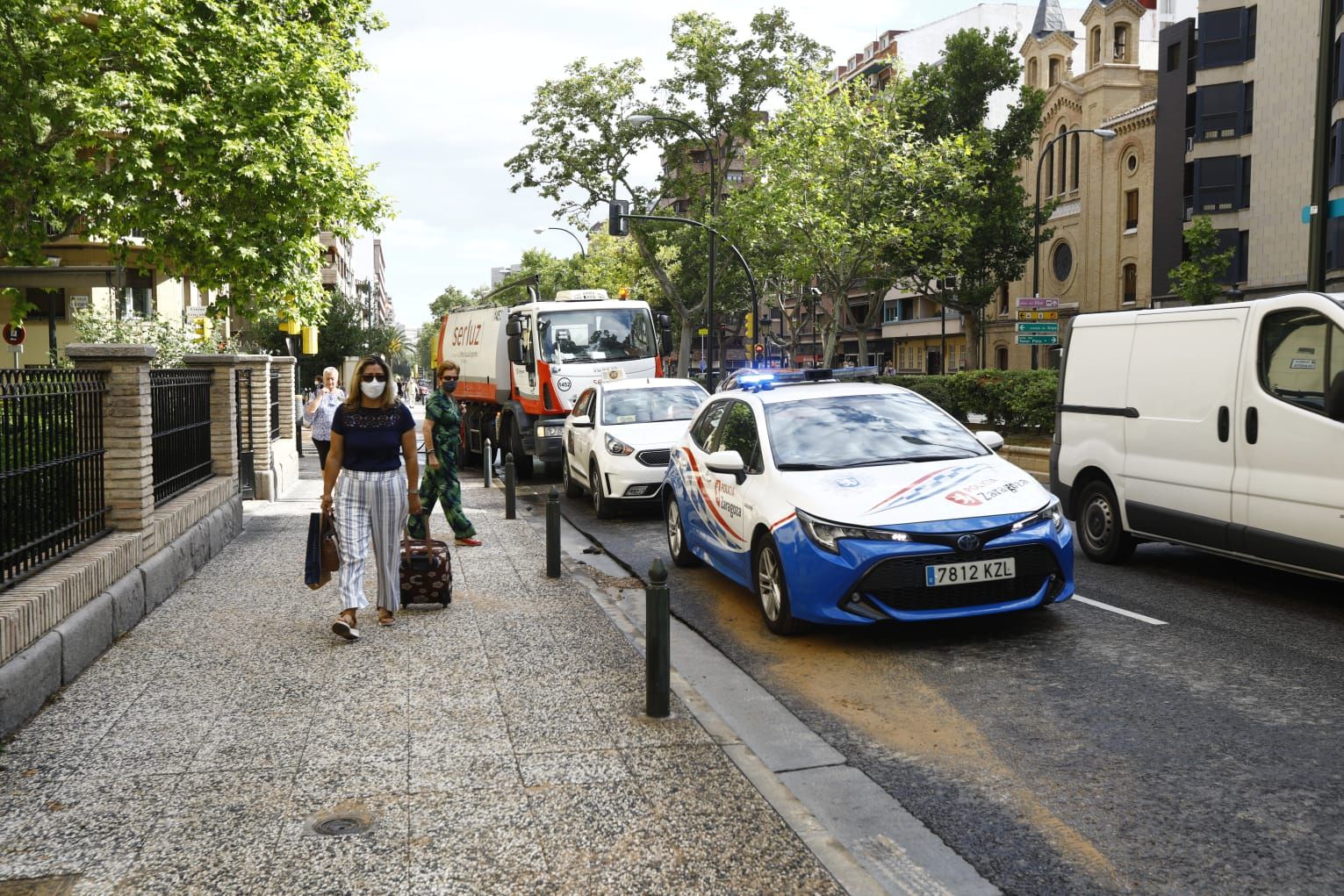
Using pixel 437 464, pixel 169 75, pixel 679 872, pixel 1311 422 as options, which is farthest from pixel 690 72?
pixel 679 872

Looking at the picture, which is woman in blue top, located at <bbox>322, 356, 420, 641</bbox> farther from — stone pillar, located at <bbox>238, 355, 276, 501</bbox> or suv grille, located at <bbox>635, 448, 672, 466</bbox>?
stone pillar, located at <bbox>238, 355, 276, 501</bbox>

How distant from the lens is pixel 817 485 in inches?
283

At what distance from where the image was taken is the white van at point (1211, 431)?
7.18 metres

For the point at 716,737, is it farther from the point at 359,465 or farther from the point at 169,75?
the point at 169,75

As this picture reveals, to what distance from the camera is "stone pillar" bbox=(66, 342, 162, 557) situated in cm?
788

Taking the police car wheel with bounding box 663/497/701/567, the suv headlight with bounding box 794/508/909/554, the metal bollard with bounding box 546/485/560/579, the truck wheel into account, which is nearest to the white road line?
the suv headlight with bounding box 794/508/909/554

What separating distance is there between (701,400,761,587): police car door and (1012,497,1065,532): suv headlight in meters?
1.74

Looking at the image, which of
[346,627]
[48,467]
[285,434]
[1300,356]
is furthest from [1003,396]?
[48,467]

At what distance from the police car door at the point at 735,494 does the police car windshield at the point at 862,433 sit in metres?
0.20

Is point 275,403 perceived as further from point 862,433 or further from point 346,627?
point 862,433

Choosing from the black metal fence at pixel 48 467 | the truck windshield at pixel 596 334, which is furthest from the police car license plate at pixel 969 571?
the truck windshield at pixel 596 334

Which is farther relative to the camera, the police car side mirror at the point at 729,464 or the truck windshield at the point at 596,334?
the truck windshield at the point at 596,334

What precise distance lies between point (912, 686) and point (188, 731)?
357 centimetres

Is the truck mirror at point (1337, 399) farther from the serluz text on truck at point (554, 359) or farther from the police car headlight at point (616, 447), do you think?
the serluz text on truck at point (554, 359)
